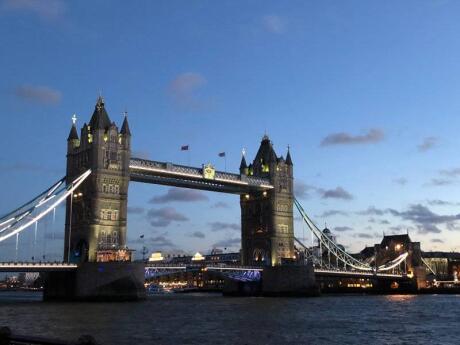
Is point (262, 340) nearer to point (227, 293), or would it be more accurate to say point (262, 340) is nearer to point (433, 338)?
point (433, 338)

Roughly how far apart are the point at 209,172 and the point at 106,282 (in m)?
26.7

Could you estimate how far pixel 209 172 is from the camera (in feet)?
323

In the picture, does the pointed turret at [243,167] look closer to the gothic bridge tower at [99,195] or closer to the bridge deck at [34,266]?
the gothic bridge tower at [99,195]

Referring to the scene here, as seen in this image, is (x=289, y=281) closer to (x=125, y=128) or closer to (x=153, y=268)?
(x=153, y=268)

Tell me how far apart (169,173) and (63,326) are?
4940 cm

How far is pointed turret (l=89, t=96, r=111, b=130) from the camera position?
293ft

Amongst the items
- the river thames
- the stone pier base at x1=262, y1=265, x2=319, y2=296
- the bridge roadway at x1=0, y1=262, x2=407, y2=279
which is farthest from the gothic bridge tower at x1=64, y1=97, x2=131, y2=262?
the stone pier base at x1=262, y1=265, x2=319, y2=296

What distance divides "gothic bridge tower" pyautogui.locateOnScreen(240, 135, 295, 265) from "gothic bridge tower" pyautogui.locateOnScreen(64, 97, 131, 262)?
3183 cm

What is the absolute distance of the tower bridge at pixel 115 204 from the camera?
81.5m

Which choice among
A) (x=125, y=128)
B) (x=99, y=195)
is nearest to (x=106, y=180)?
(x=99, y=195)

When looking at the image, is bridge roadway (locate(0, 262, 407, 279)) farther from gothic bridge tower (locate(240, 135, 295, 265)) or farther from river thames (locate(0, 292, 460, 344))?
river thames (locate(0, 292, 460, 344))

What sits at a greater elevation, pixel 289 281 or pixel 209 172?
pixel 209 172

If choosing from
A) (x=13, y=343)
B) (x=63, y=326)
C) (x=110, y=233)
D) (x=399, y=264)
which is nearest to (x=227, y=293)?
(x=110, y=233)

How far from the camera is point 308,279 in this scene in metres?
104
